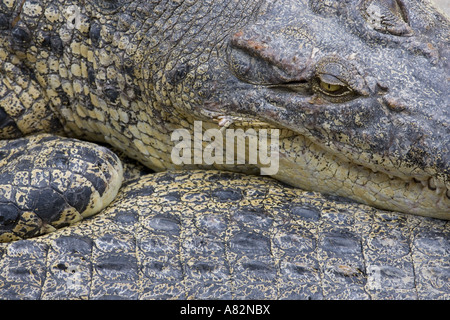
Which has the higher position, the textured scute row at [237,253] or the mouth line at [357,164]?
the mouth line at [357,164]

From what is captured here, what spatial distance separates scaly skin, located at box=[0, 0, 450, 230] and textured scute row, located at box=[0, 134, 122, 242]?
302 mm

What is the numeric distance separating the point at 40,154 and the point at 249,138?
0.94 meters

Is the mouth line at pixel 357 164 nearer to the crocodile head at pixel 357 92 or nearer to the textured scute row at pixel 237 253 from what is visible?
the crocodile head at pixel 357 92

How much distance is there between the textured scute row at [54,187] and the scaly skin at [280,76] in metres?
0.30

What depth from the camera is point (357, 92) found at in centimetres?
247

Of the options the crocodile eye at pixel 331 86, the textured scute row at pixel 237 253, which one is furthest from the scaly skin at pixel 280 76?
the textured scute row at pixel 237 253

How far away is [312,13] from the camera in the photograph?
2.65 meters

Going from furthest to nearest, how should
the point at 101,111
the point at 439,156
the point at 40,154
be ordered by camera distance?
1. the point at 101,111
2. the point at 40,154
3. the point at 439,156

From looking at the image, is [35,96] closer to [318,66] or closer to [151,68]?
[151,68]

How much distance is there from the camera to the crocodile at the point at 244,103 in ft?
8.09

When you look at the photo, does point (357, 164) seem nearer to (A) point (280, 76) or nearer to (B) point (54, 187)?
(A) point (280, 76)

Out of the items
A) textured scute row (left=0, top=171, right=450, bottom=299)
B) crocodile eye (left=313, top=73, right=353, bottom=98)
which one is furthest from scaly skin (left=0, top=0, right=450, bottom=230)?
textured scute row (left=0, top=171, right=450, bottom=299)

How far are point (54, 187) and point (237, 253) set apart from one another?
32.6 inches

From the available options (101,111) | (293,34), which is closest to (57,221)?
(101,111)
